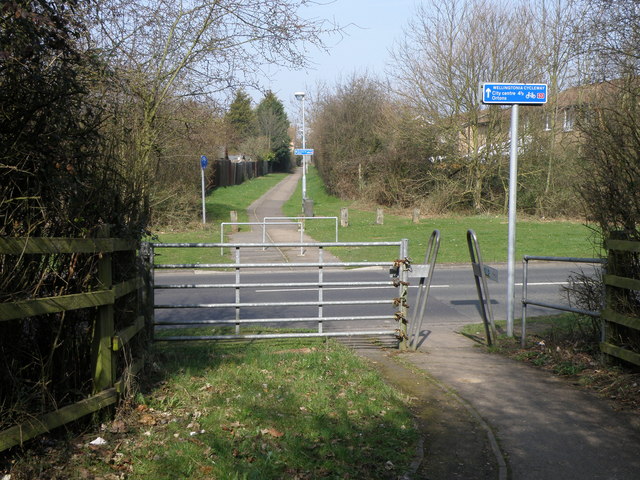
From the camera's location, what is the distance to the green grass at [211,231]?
19.0 meters

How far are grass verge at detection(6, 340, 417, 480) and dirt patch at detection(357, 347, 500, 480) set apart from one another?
137 mm

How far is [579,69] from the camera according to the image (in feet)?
99.7

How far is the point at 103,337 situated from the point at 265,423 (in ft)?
4.58

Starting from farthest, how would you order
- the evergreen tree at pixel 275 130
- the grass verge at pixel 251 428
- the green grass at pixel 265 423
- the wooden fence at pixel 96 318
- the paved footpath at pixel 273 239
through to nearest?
the evergreen tree at pixel 275 130 < the paved footpath at pixel 273 239 < the green grass at pixel 265 423 < the grass verge at pixel 251 428 < the wooden fence at pixel 96 318

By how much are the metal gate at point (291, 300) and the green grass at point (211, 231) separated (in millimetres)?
976

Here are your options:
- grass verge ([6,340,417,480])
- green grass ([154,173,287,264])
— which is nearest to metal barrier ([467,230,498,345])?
grass verge ([6,340,417,480])

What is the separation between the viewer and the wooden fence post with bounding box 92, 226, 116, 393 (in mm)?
4758

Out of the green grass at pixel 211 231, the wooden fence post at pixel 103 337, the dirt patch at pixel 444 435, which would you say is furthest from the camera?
the green grass at pixel 211 231

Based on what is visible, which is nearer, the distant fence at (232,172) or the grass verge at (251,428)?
the grass verge at (251,428)

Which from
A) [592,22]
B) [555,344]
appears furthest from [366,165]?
[555,344]

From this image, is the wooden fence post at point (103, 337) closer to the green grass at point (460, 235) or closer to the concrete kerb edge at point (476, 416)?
the concrete kerb edge at point (476, 416)

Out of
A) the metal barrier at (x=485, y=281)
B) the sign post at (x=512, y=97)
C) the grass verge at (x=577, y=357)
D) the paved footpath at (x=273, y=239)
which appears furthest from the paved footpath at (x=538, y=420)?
the paved footpath at (x=273, y=239)

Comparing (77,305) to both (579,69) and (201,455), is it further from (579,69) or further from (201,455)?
(579,69)

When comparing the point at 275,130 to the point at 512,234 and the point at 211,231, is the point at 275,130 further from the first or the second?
the point at 512,234
